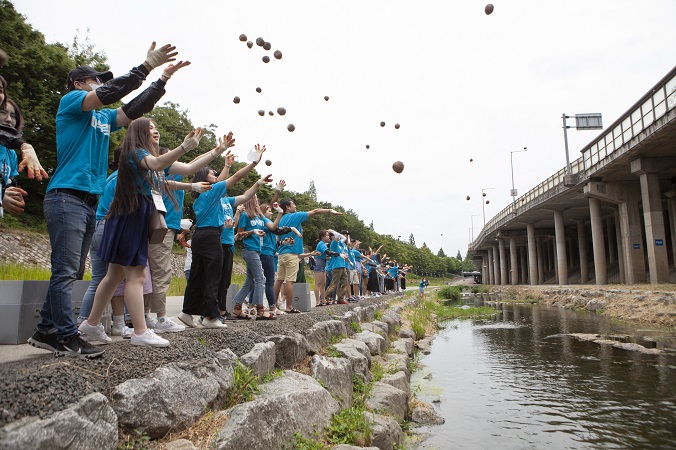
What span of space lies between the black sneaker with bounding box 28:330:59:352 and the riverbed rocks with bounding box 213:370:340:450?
A: 4.65 feet

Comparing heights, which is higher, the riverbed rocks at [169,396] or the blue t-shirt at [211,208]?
the blue t-shirt at [211,208]

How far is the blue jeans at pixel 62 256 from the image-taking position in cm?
317

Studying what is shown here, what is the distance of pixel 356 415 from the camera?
399 centimetres

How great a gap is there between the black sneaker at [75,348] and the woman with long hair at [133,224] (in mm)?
471

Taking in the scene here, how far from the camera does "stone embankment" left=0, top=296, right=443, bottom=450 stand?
2.04 meters

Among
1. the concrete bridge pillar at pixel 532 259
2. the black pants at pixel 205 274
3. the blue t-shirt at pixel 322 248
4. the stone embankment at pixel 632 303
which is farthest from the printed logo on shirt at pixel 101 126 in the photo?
the concrete bridge pillar at pixel 532 259

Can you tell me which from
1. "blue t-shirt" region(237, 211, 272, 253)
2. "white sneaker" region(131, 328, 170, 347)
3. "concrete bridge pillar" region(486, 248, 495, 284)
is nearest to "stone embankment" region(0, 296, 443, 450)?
"white sneaker" region(131, 328, 170, 347)

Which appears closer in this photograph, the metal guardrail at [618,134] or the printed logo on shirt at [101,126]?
the printed logo on shirt at [101,126]

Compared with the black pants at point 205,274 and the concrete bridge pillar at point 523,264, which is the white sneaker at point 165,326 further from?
the concrete bridge pillar at point 523,264

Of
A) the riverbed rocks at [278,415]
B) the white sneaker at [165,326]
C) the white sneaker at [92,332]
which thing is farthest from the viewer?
the white sneaker at [165,326]

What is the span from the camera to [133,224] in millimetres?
3617

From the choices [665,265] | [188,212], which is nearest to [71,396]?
[665,265]

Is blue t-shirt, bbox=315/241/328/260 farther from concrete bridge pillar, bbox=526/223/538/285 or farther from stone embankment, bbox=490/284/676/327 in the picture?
concrete bridge pillar, bbox=526/223/538/285

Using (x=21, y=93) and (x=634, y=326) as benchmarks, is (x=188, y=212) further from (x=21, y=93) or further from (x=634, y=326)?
(x=634, y=326)
